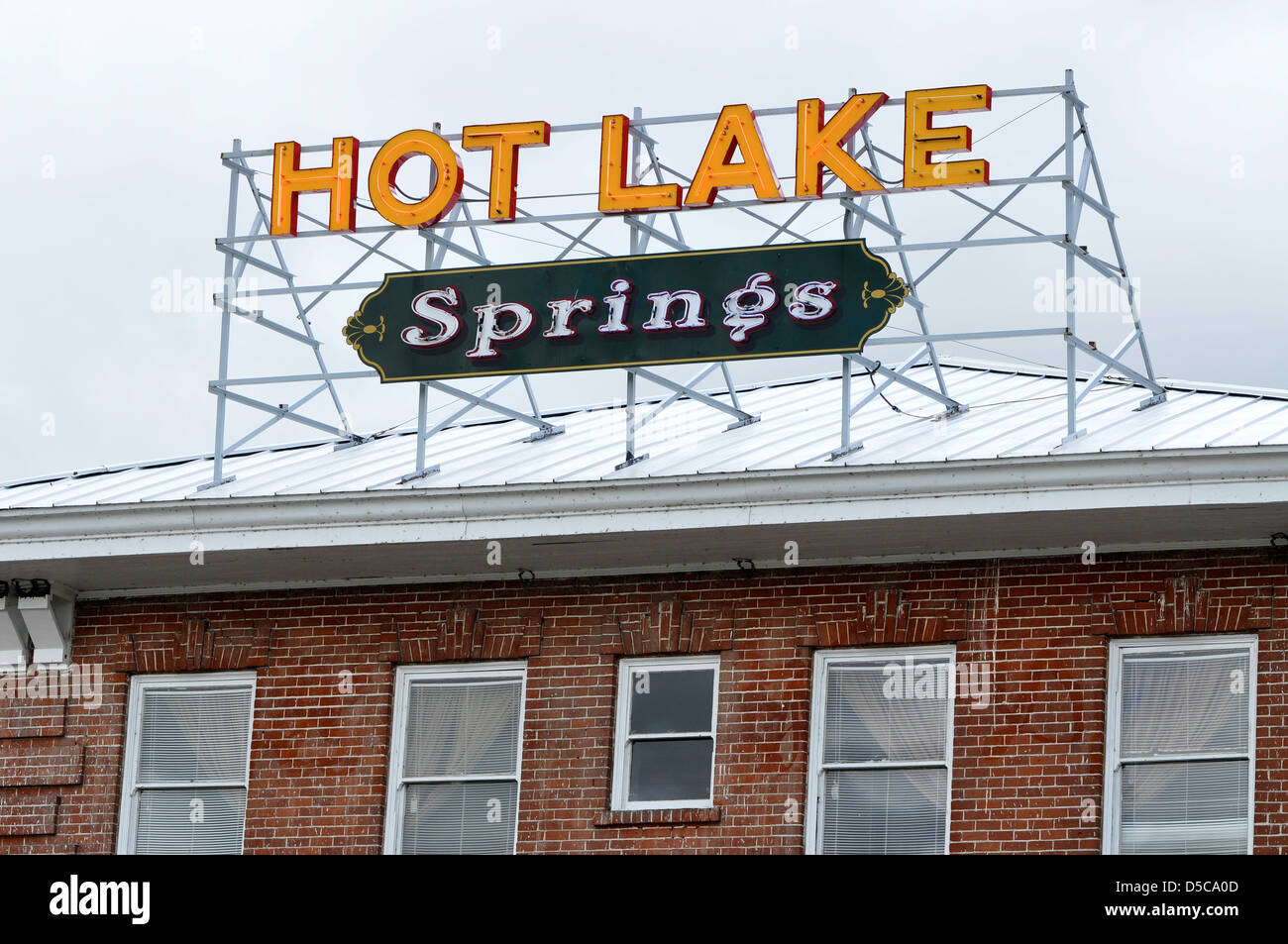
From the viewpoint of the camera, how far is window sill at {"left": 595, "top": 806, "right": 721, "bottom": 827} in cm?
1770

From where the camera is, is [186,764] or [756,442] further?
[756,442]

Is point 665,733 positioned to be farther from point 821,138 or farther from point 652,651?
point 821,138

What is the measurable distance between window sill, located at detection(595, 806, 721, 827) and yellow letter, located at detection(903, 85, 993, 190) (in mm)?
5256

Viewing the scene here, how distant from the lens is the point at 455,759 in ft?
61.3

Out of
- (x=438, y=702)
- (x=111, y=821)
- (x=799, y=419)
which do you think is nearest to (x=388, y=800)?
(x=438, y=702)

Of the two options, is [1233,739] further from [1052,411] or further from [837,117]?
[837,117]

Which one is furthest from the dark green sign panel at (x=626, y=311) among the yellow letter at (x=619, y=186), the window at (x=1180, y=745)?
the window at (x=1180, y=745)

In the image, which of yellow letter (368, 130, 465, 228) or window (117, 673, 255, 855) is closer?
window (117, 673, 255, 855)

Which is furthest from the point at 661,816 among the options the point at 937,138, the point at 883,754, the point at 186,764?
the point at 937,138

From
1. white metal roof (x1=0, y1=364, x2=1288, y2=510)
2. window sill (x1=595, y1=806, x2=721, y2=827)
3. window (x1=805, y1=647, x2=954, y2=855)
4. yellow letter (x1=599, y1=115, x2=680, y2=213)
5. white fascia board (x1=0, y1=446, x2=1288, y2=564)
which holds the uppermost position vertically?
yellow letter (x1=599, y1=115, x2=680, y2=213)

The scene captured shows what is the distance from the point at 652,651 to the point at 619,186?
402 cm

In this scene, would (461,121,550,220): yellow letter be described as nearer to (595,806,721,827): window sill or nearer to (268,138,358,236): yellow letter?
(268,138,358,236): yellow letter

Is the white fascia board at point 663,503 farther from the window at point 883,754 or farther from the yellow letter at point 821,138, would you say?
the yellow letter at point 821,138

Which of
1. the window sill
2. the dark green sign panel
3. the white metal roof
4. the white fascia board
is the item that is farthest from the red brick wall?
the dark green sign panel
